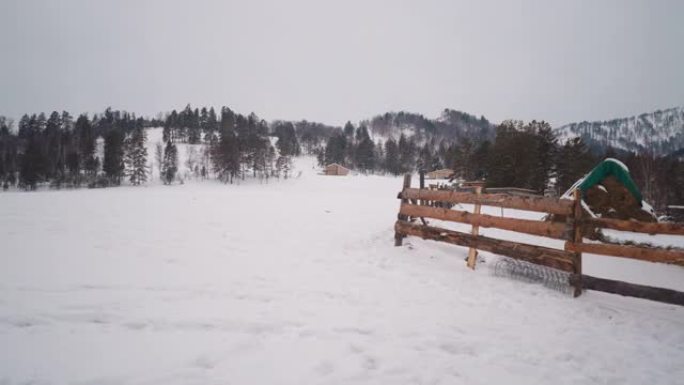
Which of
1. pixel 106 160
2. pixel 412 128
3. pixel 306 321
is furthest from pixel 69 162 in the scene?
pixel 412 128

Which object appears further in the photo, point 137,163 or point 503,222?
point 137,163

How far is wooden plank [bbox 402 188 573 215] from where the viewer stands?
5896 mm

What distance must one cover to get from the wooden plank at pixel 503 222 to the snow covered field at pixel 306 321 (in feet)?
3.21

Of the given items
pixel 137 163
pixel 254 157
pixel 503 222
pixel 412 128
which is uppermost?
pixel 412 128

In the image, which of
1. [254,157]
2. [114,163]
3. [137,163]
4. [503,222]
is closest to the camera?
[503,222]

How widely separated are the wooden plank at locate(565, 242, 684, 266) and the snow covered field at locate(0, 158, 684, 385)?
0.83 m

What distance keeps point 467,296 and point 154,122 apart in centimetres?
16259

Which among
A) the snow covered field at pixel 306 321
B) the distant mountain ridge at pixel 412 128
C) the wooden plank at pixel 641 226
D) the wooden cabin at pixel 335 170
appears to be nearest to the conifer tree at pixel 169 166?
the wooden cabin at pixel 335 170

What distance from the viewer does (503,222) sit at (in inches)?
255

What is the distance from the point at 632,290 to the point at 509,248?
1.84 meters

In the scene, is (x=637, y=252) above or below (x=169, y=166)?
below

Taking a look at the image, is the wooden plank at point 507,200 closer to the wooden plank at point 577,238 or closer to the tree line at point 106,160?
the wooden plank at point 577,238

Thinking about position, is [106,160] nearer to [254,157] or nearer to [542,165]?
[254,157]

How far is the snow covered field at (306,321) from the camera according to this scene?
317 centimetres
